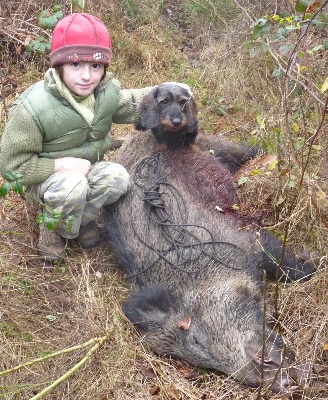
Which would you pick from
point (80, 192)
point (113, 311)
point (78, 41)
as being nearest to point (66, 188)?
point (80, 192)

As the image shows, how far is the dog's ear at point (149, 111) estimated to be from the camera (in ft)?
17.8

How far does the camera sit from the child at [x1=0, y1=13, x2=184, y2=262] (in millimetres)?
4844

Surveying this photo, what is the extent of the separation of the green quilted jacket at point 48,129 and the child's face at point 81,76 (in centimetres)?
11

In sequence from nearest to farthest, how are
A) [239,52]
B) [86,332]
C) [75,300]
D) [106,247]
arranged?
[86,332]
[75,300]
[106,247]
[239,52]

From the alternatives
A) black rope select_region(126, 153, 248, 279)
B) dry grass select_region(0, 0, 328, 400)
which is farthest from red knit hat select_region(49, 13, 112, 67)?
dry grass select_region(0, 0, 328, 400)

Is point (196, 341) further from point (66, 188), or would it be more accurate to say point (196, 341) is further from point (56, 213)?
point (66, 188)

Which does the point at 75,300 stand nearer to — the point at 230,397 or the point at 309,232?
the point at 230,397

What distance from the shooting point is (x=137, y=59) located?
327 inches

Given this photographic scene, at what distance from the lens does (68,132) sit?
5074 mm

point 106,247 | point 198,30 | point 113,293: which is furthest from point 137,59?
point 113,293

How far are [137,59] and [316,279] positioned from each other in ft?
15.5

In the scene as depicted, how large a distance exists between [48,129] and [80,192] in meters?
0.55

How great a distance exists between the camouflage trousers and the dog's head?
19.8 inches

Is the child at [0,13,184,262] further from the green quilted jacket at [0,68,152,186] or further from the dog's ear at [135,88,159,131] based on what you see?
the dog's ear at [135,88,159,131]
